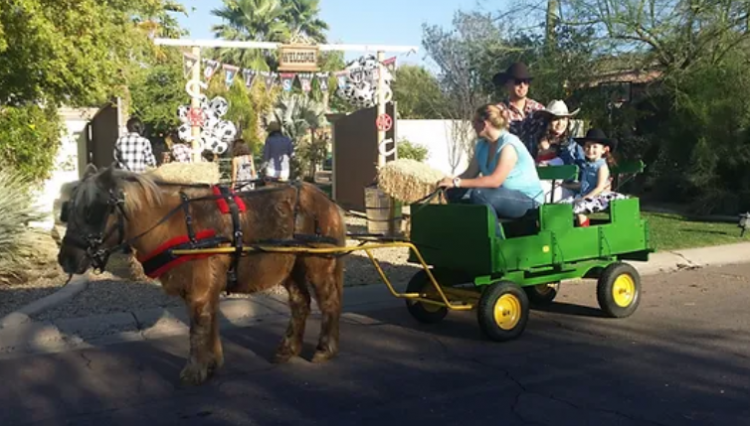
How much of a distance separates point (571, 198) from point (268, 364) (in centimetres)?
393

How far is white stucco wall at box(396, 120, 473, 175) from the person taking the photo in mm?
18547

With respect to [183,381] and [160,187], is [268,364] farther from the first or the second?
[160,187]

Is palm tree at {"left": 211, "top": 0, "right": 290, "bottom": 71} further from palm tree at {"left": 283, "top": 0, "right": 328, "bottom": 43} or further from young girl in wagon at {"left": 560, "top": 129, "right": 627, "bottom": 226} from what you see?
young girl in wagon at {"left": 560, "top": 129, "right": 627, "bottom": 226}

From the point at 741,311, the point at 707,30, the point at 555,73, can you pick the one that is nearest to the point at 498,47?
the point at 555,73

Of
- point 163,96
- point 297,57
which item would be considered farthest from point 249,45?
point 163,96

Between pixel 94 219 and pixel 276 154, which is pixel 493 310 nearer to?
pixel 94 219

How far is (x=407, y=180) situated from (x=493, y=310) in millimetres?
5593

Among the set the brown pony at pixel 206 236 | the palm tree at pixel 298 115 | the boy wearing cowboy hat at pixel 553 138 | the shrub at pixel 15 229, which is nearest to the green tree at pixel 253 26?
the palm tree at pixel 298 115

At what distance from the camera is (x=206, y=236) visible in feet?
18.1

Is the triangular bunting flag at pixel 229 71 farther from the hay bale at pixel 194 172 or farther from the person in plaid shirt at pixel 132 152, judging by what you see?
the person in plaid shirt at pixel 132 152

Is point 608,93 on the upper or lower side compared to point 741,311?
upper

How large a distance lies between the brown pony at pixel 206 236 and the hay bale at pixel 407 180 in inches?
220

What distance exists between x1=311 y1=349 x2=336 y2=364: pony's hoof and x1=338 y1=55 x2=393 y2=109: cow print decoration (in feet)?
29.0

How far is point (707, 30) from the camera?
1608 cm
